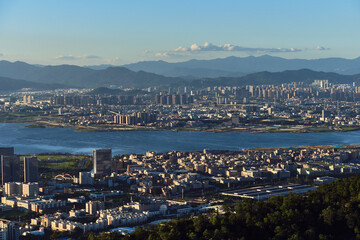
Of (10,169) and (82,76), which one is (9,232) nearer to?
(10,169)

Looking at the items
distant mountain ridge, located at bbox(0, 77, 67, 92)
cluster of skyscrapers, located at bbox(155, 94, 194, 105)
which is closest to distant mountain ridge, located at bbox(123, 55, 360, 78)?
distant mountain ridge, located at bbox(0, 77, 67, 92)

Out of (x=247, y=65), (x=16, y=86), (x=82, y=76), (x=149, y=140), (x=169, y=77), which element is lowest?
(x=149, y=140)

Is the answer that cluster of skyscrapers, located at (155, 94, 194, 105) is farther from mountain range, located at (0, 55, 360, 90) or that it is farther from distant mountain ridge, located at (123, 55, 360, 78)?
distant mountain ridge, located at (123, 55, 360, 78)

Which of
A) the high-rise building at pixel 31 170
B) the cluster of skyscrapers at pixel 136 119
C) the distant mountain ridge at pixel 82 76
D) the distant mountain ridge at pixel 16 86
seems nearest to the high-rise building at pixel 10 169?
the high-rise building at pixel 31 170

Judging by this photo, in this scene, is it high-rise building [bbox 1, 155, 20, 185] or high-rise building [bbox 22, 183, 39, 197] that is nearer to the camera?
high-rise building [bbox 22, 183, 39, 197]

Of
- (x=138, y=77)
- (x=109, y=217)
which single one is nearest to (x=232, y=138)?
(x=109, y=217)

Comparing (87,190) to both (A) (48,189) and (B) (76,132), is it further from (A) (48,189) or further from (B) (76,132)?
(B) (76,132)

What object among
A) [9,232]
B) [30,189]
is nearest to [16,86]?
[30,189]
